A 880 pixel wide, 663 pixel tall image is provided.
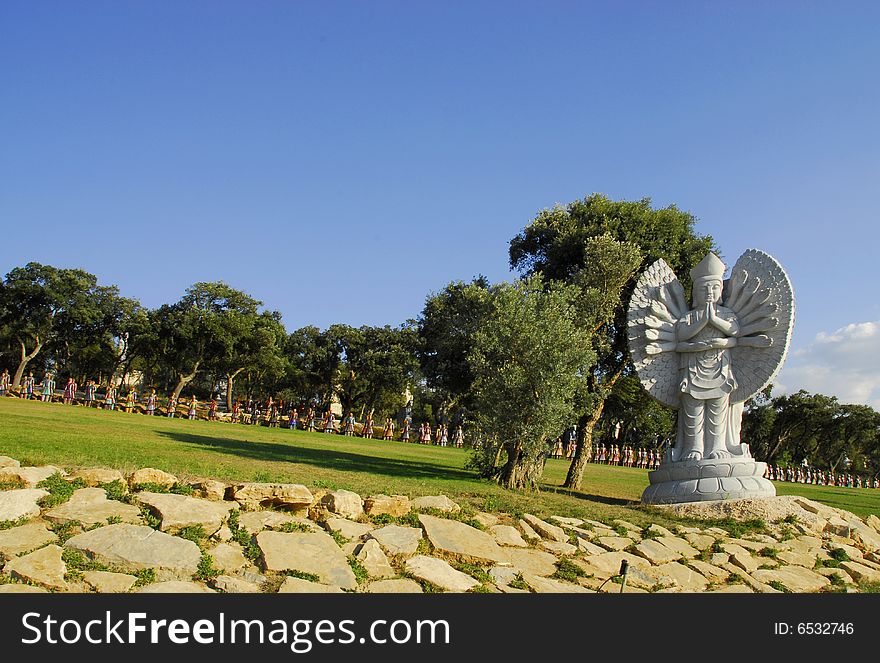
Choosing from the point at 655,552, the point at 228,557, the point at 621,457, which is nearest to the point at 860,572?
the point at 655,552

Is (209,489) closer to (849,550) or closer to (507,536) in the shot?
(507,536)

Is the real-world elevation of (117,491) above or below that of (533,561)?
above

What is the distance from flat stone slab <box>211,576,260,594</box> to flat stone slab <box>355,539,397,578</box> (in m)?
1.38

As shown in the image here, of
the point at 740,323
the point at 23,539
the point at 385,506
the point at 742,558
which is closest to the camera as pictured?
the point at 23,539

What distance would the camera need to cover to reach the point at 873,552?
45.1ft

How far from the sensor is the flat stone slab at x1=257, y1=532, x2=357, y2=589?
7.29 m

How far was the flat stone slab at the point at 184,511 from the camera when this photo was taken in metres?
7.87

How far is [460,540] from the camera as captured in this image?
9102 mm

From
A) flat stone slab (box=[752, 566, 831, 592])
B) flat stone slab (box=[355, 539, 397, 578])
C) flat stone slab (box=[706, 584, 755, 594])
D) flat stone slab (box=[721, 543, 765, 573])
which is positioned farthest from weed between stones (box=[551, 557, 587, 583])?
flat stone slab (box=[721, 543, 765, 573])

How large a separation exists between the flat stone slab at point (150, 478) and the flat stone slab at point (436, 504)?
354cm

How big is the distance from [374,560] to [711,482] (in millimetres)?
10037
